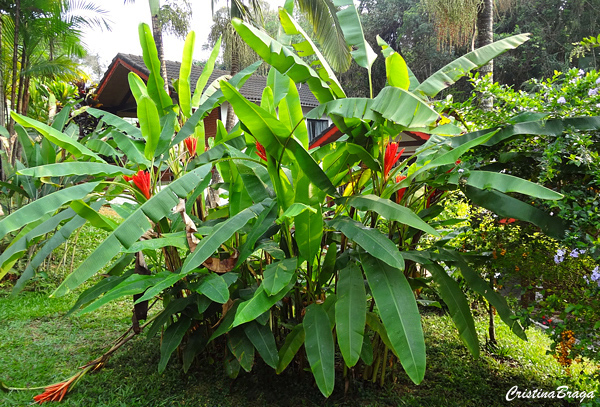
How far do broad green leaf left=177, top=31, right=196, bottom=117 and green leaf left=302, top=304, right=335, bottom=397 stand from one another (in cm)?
196

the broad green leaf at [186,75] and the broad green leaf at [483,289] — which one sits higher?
the broad green leaf at [186,75]

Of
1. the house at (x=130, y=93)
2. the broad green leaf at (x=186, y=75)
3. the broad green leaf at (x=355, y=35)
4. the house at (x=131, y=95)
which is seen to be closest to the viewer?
the broad green leaf at (x=355, y=35)

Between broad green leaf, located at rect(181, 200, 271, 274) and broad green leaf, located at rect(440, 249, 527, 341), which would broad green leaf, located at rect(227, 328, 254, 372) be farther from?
broad green leaf, located at rect(440, 249, 527, 341)

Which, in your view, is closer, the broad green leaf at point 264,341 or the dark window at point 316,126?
the broad green leaf at point 264,341

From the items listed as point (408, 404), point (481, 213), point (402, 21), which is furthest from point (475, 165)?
point (402, 21)

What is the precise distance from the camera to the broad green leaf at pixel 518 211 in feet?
7.48

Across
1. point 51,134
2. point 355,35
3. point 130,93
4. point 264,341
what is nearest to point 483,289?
point 264,341

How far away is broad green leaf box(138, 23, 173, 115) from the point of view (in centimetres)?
318

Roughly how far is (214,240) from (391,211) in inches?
38.6

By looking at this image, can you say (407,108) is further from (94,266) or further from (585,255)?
(94,266)

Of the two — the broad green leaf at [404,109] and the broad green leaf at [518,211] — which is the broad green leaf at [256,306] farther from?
the broad green leaf at [518,211]

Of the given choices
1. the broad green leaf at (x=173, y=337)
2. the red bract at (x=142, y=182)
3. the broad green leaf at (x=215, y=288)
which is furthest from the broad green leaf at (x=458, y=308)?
the red bract at (x=142, y=182)

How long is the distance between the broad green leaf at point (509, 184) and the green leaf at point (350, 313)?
2.73 ft

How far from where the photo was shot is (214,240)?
7.72 ft
